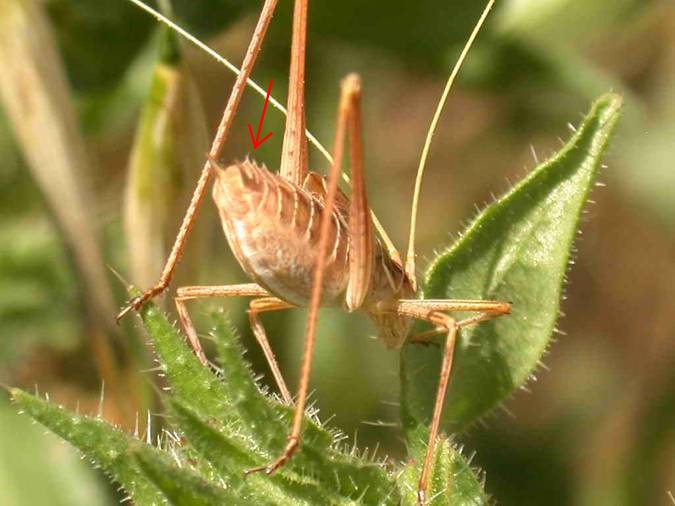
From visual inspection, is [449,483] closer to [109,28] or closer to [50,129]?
[50,129]

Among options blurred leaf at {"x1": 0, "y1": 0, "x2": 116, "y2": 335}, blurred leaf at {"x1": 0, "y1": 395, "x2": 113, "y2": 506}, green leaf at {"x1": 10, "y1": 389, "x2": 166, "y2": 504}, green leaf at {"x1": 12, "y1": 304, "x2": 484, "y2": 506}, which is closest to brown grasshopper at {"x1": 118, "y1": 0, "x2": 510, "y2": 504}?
green leaf at {"x1": 12, "y1": 304, "x2": 484, "y2": 506}

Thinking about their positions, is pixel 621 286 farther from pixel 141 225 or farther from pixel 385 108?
pixel 141 225

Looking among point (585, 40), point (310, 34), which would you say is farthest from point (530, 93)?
point (310, 34)

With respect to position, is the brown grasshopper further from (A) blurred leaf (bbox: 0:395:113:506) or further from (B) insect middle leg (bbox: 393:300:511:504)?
(A) blurred leaf (bbox: 0:395:113:506)

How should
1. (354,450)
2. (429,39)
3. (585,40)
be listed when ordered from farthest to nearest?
(585,40) < (429,39) < (354,450)

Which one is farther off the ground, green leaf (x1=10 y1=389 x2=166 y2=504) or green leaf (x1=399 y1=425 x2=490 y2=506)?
green leaf (x1=10 y1=389 x2=166 y2=504)

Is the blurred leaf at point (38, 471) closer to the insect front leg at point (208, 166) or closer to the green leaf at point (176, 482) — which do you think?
the insect front leg at point (208, 166)
